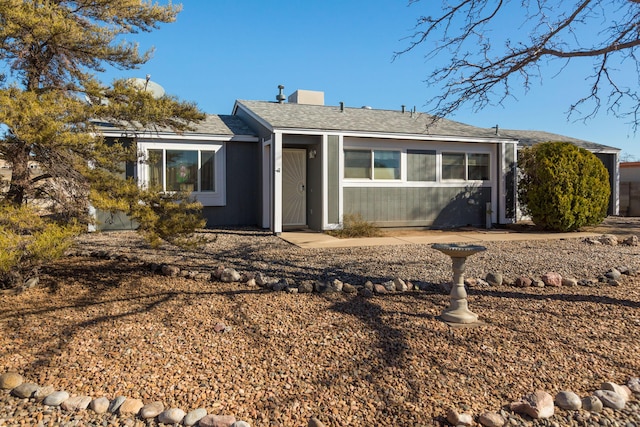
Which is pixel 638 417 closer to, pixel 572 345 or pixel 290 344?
pixel 572 345

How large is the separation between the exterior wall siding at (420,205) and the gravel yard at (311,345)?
5.86m

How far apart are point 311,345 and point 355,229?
24.1 feet

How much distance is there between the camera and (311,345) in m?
3.64

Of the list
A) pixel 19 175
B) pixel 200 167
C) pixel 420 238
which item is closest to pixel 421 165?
pixel 420 238

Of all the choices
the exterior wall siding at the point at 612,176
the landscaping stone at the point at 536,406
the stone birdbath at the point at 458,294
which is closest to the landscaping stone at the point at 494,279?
the stone birdbath at the point at 458,294

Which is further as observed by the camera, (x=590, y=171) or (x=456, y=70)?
(x=590, y=171)

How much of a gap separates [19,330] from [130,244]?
5.20 m

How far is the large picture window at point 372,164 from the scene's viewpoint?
1204 cm

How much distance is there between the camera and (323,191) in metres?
11.3

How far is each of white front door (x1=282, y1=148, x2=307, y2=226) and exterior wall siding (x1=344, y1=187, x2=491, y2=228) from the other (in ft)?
4.72

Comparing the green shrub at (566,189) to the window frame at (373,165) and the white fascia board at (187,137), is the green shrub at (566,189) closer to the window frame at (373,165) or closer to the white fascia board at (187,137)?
the window frame at (373,165)

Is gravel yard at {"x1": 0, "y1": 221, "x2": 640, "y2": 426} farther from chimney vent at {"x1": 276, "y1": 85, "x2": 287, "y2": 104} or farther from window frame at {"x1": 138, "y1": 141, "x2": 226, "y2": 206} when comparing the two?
chimney vent at {"x1": 276, "y1": 85, "x2": 287, "y2": 104}

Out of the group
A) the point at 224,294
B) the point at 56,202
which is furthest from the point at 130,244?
the point at 224,294

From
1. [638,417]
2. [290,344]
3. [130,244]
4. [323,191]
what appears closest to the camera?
[638,417]
